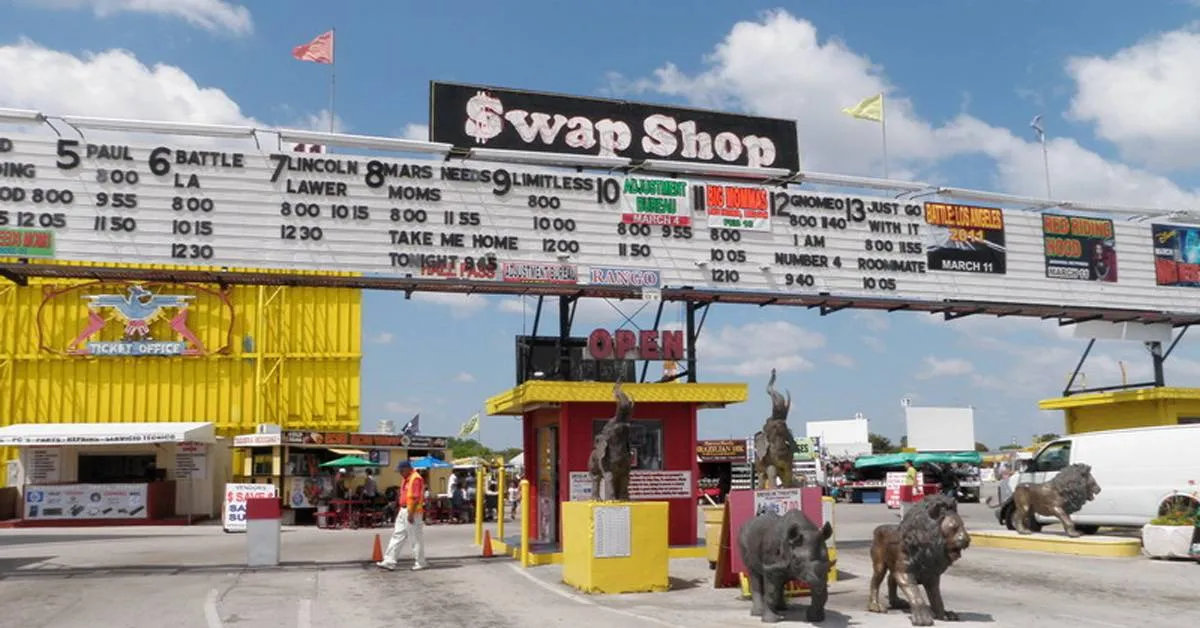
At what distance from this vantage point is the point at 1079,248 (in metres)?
22.1

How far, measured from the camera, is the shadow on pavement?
16.4 meters

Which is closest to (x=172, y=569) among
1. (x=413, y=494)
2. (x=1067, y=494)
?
(x=413, y=494)

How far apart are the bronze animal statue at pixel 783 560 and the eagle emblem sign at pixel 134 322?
98.3 feet

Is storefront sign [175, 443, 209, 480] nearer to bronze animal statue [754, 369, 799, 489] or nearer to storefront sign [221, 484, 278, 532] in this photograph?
storefront sign [221, 484, 278, 532]

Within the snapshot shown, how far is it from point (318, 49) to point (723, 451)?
24.9 metres

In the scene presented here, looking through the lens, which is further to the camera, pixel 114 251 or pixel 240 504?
pixel 240 504

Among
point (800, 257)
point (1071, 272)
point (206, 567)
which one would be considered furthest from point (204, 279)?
point (1071, 272)

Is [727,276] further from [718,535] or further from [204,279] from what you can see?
[204,279]

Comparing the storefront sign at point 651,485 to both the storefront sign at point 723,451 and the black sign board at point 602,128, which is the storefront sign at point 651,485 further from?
the storefront sign at point 723,451

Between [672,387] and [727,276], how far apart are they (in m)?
2.42

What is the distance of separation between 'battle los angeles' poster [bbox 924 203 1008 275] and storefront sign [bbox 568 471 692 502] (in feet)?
22.5

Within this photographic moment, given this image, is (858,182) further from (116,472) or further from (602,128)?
(116,472)

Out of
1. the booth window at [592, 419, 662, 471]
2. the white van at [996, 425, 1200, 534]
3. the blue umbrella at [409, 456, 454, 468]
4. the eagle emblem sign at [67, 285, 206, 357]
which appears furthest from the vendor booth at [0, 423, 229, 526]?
the white van at [996, 425, 1200, 534]

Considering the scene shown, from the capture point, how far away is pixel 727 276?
19.3 metres
